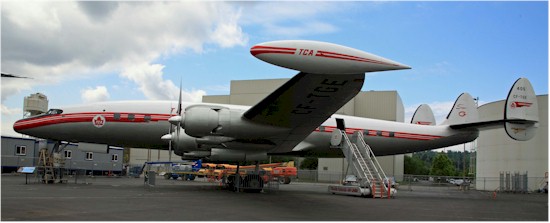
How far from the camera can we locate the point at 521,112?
22188 millimetres

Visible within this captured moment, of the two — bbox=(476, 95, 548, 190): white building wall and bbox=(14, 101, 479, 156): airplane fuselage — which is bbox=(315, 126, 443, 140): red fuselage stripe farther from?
bbox=(476, 95, 548, 190): white building wall

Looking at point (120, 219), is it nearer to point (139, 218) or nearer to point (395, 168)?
point (139, 218)

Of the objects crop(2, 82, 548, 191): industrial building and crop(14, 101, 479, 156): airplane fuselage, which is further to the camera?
crop(2, 82, 548, 191): industrial building

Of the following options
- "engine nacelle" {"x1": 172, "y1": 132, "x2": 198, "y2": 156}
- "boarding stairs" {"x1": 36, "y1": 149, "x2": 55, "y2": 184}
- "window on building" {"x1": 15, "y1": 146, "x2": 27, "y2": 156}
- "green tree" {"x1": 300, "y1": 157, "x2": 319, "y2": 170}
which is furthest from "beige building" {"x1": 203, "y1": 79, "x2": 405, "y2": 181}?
"engine nacelle" {"x1": 172, "y1": 132, "x2": 198, "y2": 156}

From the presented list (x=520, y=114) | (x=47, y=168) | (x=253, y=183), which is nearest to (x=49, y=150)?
(x=47, y=168)

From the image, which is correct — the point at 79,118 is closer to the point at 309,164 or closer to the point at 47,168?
the point at 47,168

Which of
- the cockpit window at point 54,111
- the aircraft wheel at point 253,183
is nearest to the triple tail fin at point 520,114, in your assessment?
the aircraft wheel at point 253,183

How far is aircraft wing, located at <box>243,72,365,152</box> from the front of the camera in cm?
1089

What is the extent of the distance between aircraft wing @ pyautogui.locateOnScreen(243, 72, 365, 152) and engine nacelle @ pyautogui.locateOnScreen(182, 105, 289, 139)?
1.21ft

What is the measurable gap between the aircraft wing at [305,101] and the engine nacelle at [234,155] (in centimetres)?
232

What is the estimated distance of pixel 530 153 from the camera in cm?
3381

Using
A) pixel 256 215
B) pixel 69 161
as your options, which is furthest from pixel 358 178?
pixel 69 161

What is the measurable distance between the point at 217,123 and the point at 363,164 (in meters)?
8.83

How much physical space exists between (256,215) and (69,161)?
112 feet
